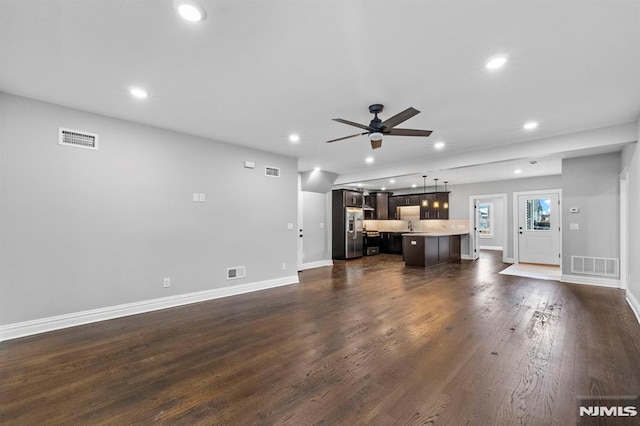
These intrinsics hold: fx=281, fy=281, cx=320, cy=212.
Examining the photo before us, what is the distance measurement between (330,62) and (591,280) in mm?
6629

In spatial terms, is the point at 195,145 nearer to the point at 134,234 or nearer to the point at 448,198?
the point at 134,234

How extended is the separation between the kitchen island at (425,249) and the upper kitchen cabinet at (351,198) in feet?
7.01

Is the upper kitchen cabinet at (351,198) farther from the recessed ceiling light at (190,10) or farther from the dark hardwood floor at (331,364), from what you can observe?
the recessed ceiling light at (190,10)

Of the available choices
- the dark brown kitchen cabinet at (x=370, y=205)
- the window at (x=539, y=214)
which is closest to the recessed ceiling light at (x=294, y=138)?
the dark brown kitchen cabinet at (x=370, y=205)

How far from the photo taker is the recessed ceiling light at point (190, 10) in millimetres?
1828

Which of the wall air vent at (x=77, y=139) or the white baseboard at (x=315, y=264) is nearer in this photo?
the wall air vent at (x=77, y=139)

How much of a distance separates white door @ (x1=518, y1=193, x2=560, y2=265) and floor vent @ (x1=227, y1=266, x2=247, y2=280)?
26.9ft

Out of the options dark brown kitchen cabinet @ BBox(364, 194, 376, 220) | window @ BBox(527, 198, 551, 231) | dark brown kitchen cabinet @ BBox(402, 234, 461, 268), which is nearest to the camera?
dark brown kitchen cabinet @ BBox(402, 234, 461, 268)

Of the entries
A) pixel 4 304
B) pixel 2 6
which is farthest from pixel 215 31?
pixel 4 304

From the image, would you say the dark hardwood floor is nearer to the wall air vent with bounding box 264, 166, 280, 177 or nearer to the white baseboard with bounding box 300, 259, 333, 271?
the wall air vent with bounding box 264, 166, 280, 177

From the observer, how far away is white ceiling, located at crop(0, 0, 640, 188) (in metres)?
1.93

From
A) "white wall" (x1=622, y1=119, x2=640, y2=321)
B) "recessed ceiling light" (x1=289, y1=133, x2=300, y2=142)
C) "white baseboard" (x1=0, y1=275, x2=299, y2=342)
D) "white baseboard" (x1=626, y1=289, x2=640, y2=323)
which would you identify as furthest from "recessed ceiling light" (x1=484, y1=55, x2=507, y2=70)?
"white baseboard" (x1=0, y1=275, x2=299, y2=342)

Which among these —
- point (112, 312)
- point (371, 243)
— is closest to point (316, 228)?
point (371, 243)

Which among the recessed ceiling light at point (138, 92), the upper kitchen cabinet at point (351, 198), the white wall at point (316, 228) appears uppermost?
the recessed ceiling light at point (138, 92)
